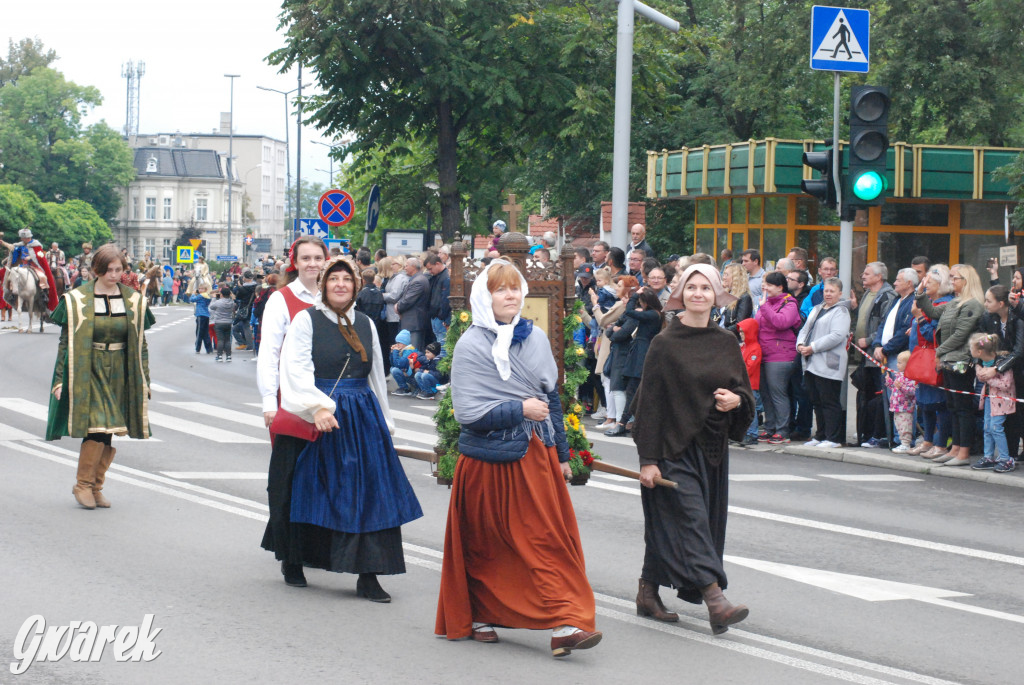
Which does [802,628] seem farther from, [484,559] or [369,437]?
[369,437]

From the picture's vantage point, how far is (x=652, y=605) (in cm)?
695

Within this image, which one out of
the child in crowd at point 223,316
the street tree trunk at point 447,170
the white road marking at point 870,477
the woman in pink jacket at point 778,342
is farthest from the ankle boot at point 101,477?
the street tree trunk at point 447,170

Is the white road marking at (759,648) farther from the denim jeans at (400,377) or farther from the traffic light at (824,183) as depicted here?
the denim jeans at (400,377)

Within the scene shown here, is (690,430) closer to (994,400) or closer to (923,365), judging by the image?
(994,400)

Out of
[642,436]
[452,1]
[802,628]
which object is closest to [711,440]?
[642,436]

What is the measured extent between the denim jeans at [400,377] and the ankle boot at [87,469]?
31.5ft

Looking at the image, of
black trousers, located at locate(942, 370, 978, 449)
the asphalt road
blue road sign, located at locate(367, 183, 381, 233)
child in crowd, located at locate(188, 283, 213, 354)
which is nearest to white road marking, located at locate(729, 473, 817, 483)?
the asphalt road

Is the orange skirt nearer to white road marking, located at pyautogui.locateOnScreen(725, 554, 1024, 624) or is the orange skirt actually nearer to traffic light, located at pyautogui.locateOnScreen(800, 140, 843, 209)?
white road marking, located at pyautogui.locateOnScreen(725, 554, 1024, 624)

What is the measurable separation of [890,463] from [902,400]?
781mm

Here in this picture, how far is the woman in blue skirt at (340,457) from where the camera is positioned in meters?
7.20

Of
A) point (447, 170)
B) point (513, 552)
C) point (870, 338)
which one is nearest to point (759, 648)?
point (513, 552)

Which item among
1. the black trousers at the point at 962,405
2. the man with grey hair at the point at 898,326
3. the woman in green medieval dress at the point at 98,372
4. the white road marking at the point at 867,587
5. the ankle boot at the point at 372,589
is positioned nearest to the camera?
the ankle boot at the point at 372,589

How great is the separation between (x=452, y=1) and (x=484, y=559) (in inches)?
839

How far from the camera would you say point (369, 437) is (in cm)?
733
